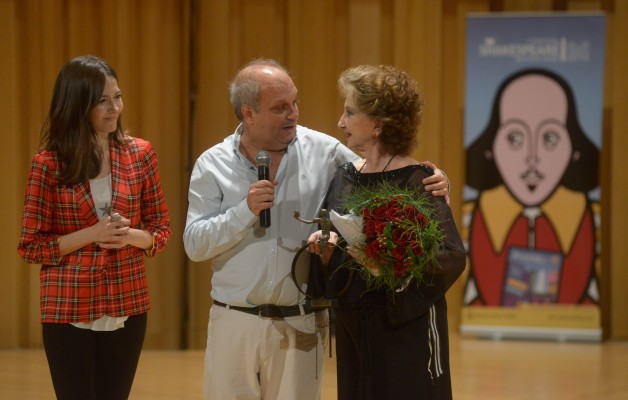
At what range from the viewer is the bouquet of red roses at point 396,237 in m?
2.47

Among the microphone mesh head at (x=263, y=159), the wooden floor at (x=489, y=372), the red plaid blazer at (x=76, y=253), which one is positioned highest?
the microphone mesh head at (x=263, y=159)

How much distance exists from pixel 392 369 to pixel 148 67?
401 centimetres

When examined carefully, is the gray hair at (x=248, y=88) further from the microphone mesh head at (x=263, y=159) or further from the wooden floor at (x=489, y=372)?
the wooden floor at (x=489, y=372)

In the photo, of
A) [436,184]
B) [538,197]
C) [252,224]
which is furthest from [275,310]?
[538,197]

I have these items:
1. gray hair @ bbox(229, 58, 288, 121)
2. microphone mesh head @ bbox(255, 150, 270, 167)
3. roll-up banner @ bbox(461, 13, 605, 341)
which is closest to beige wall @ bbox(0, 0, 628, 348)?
roll-up banner @ bbox(461, 13, 605, 341)

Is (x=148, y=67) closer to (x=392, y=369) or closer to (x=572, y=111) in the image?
(x=572, y=111)

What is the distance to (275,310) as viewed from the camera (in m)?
2.91

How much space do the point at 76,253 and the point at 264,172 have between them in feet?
2.35

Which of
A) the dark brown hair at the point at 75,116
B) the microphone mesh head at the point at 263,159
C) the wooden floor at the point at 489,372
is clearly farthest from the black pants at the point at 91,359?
the wooden floor at the point at 489,372

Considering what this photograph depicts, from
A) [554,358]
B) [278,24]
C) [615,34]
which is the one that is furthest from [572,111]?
[278,24]

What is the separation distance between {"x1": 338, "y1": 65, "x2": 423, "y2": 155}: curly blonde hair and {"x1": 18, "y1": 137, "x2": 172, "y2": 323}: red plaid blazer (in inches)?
34.5

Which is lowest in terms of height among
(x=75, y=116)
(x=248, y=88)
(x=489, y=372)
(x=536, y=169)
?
(x=489, y=372)

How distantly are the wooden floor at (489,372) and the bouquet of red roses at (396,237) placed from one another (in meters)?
2.45

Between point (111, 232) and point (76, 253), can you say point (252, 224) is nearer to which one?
point (111, 232)
